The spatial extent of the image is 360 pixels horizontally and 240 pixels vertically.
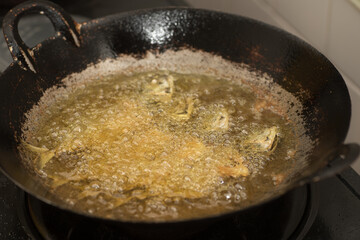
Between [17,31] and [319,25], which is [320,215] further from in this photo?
[17,31]

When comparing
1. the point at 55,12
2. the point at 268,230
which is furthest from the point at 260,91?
the point at 55,12

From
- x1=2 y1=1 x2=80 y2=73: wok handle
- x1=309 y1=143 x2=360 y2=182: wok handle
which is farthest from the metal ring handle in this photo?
x1=2 y1=1 x2=80 y2=73: wok handle

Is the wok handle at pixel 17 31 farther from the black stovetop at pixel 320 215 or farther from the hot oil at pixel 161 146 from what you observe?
the black stovetop at pixel 320 215

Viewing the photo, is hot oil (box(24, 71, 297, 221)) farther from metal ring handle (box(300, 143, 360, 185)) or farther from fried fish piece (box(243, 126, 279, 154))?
metal ring handle (box(300, 143, 360, 185))

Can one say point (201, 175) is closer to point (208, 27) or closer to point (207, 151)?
point (207, 151)

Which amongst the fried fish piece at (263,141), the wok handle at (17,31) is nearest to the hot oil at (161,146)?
the fried fish piece at (263,141)

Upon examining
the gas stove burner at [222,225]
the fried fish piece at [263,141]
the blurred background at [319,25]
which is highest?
the blurred background at [319,25]

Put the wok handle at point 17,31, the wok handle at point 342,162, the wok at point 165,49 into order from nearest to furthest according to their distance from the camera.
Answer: the wok handle at point 342,162
the wok at point 165,49
the wok handle at point 17,31

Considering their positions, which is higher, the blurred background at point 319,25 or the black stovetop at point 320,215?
the blurred background at point 319,25
